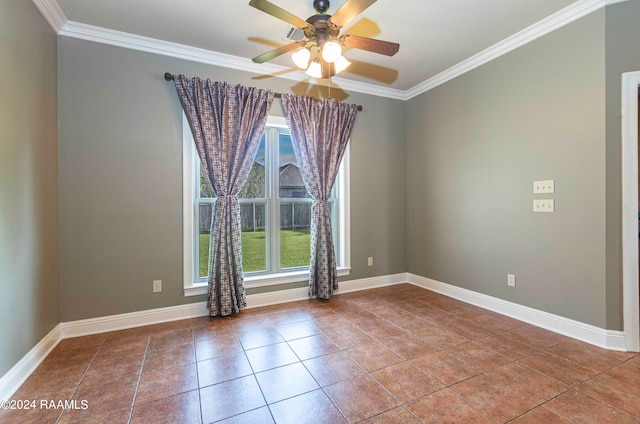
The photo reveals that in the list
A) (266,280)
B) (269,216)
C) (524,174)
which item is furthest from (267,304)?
(524,174)

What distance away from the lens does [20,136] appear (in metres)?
2.04

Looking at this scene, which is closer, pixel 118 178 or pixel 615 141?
pixel 615 141

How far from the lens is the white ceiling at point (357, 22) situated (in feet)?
7.94

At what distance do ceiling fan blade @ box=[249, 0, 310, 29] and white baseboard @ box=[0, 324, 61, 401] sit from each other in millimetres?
2787

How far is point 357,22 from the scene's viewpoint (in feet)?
8.61

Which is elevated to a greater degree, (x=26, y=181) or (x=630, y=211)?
(x=26, y=181)

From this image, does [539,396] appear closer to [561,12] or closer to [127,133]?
[561,12]

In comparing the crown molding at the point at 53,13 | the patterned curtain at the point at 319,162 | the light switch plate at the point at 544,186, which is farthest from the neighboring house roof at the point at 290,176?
the light switch plate at the point at 544,186

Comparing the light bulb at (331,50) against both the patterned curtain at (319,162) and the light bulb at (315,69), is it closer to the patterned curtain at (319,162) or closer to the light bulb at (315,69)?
the light bulb at (315,69)

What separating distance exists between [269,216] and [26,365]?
2390mm

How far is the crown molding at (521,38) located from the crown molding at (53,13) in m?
3.94

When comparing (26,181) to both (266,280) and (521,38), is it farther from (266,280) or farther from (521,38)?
(521,38)

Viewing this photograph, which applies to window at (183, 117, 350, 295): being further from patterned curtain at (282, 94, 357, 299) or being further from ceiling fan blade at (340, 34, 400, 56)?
ceiling fan blade at (340, 34, 400, 56)

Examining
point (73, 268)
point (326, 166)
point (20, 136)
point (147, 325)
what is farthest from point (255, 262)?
point (20, 136)
